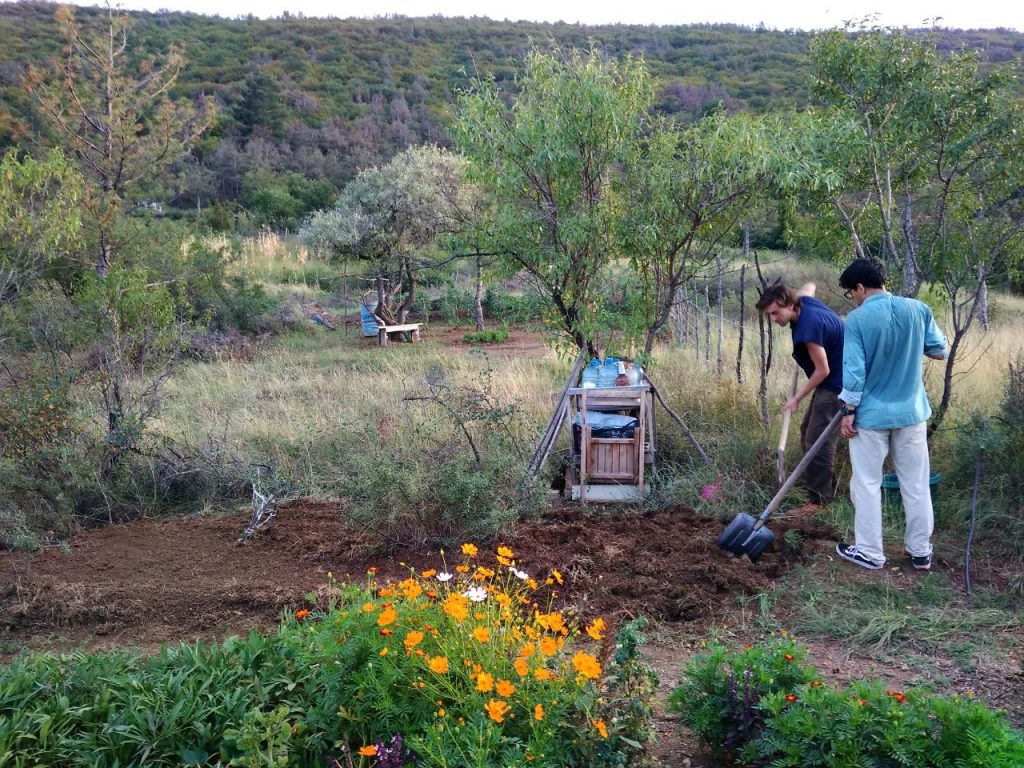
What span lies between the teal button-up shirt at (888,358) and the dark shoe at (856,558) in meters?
0.74

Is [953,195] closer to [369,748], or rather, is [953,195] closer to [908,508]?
[908,508]

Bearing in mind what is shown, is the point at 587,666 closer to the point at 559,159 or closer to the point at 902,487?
the point at 902,487

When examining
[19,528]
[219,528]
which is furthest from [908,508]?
[19,528]

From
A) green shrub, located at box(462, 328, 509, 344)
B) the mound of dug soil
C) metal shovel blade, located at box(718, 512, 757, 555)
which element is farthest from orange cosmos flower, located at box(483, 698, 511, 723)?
green shrub, located at box(462, 328, 509, 344)

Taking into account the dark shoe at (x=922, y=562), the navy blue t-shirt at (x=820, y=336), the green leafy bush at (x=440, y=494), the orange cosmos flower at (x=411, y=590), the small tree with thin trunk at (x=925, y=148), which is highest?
the small tree with thin trunk at (x=925, y=148)

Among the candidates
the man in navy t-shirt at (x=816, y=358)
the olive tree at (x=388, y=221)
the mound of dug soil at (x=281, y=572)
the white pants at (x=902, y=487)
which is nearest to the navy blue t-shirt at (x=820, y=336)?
the man in navy t-shirt at (x=816, y=358)

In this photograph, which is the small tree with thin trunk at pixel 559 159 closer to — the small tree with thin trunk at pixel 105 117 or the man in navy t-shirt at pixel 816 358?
the man in navy t-shirt at pixel 816 358

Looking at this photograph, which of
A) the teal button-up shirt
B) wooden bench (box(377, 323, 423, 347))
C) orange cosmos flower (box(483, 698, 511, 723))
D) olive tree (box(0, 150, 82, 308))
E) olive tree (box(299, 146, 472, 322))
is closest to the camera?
orange cosmos flower (box(483, 698, 511, 723))

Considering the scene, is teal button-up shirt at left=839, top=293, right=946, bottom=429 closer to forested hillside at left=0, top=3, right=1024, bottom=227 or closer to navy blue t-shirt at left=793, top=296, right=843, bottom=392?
navy blue t-shirt at left=793, top=296, right=843, bottom=392

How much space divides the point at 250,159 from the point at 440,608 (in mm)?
34709

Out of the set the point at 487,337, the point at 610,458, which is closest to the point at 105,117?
the point at 610,458

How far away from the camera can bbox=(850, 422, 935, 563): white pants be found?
15.4 feet

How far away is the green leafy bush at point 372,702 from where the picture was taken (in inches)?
102

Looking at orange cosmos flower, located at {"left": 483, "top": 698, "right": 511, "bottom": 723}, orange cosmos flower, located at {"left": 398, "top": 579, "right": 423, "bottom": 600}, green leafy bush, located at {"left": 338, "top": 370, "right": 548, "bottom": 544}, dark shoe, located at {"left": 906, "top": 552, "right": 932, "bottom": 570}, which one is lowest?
dark shoe, located at {"left": 906, "top": 552, "right": 932, "bottom": 570}
